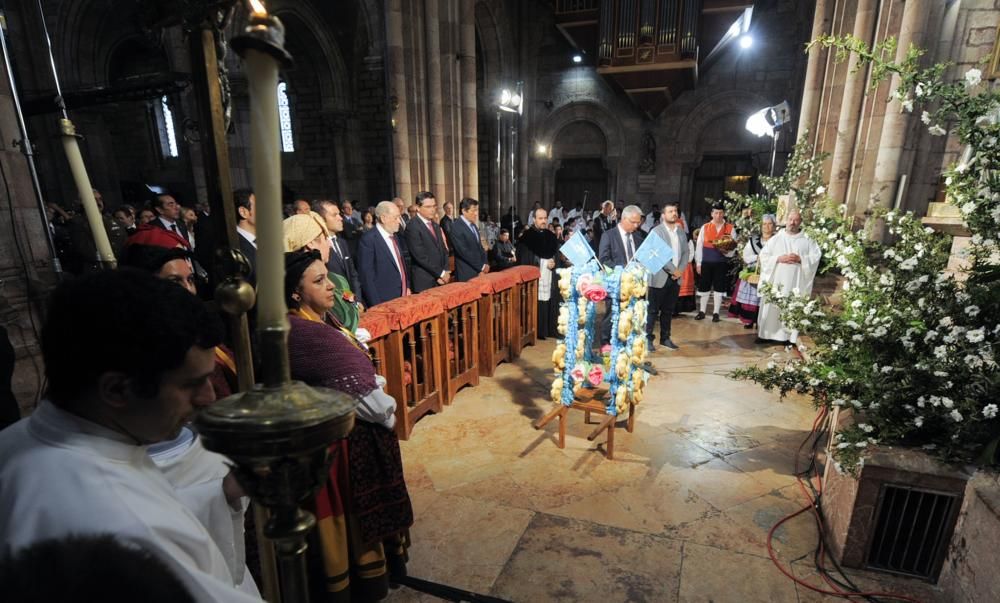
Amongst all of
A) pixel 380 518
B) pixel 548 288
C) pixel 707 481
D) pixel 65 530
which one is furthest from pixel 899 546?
pixel 548 288

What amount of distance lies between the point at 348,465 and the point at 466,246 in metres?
3.83

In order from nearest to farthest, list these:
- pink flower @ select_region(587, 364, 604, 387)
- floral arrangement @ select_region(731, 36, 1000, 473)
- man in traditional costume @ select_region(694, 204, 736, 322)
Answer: floral arrangement @ select_region(731, 36, 1000, 473), pink flower @ select_region(587, 364, 604, 387), man in traditional costume @ select_region(694, 204, 736, 322)

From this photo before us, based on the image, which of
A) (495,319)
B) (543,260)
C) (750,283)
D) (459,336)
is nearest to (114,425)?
(459,336)

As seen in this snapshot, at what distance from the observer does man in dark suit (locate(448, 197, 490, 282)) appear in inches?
218

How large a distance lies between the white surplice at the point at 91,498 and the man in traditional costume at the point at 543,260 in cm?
529

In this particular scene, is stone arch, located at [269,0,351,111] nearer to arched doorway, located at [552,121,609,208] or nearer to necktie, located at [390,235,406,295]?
arched doorway, located at [552,121,609,208]

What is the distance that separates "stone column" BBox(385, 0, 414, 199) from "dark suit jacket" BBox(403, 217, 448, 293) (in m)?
3.58

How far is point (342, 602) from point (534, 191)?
1519 cm

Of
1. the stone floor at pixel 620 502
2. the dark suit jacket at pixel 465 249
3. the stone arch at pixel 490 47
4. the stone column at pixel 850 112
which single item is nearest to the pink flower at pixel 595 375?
the stone floor at pixel 620 502

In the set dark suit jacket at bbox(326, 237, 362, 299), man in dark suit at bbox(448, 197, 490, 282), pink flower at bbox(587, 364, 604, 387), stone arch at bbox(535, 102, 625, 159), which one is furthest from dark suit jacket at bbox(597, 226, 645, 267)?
stone arch at bbox(535, 102, 625, 159)

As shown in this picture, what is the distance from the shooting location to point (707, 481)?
120 inches

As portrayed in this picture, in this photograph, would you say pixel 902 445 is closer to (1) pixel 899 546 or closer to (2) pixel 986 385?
→ (2) pixel 986 385

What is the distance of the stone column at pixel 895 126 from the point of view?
17.0ft

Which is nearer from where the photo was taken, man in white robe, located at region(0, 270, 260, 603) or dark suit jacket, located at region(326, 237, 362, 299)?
man in white robe, located at region(0, 270, 260, 603)
